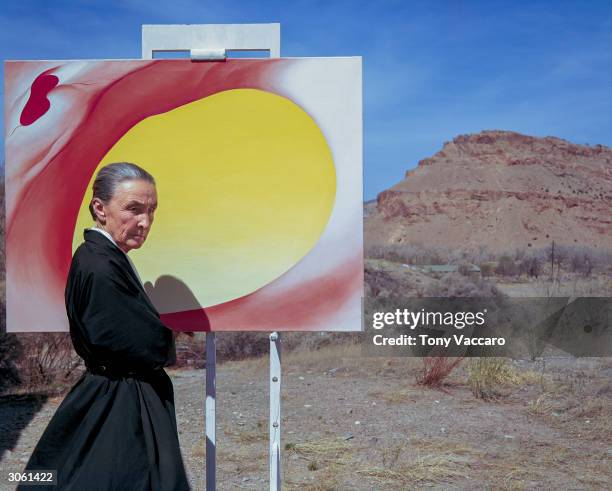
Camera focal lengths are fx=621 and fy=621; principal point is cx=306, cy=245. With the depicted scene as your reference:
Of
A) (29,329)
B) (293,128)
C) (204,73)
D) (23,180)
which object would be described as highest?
(204,73)

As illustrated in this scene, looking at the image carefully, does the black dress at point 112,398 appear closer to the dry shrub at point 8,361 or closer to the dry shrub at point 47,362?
the dry shrub at point 47,362

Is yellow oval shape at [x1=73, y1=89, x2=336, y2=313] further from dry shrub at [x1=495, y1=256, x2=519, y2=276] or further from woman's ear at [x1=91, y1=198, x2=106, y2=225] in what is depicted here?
dry shrub at [x1=495, y1=256, x2=519, y2=276]

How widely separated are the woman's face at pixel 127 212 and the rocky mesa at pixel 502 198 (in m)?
31.2

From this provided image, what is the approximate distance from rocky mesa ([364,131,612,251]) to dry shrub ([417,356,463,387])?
1048 inches

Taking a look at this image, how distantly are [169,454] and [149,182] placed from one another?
773mm

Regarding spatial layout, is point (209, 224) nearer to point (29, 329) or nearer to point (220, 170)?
point (220, 170)

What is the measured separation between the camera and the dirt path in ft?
12.1

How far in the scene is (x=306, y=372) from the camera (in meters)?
6.66

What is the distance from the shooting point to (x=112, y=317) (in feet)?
5.20

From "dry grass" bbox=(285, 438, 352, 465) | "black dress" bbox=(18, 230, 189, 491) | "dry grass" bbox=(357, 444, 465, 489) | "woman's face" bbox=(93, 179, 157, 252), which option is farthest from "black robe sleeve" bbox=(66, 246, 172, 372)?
"dry grass" bbox=(285, 438, 352, 465)

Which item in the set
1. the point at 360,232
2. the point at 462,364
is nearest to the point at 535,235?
the point at 462,364

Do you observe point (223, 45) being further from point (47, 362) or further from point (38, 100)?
point (47, 362)

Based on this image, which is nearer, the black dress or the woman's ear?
the black dress

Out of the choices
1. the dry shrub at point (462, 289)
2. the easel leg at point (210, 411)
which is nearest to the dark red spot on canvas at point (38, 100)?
the easel leg at point (210, 411)
